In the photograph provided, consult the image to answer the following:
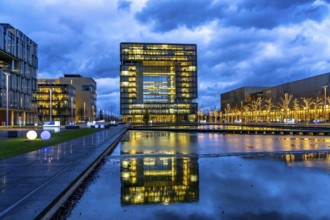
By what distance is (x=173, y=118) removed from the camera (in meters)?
183

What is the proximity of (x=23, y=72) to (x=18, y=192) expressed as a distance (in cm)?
9153

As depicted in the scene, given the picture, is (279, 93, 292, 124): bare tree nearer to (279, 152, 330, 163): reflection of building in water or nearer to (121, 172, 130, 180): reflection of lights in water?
(279, 152, 330, 163): reflection of building in water

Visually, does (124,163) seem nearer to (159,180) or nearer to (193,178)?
(159,180)

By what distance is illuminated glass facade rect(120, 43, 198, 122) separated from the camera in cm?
18262

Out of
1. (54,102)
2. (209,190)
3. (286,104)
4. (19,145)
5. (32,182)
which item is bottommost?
(209,190)

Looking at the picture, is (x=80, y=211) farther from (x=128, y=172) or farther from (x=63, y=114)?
(x=63, y=114)

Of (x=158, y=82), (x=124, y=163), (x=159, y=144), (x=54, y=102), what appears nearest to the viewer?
(x=124, y=163)

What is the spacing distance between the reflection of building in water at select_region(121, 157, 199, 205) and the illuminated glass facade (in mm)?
162887

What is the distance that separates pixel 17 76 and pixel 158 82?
10949cm

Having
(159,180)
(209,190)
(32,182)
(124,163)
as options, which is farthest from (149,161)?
(32,182)

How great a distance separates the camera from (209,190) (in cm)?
963

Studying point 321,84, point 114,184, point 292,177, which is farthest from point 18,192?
point 321,84

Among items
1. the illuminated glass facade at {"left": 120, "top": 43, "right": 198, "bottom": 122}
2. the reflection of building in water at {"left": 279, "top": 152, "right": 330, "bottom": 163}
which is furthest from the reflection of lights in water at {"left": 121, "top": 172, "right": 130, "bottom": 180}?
the illuminated glass facade at {"left": 120, "top": 43, "right": 198, "bottom": 122}

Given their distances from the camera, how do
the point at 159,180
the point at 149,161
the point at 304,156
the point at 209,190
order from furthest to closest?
the point at 304,156, the point at 149,161, the point at 159,180, the point at 209,190
